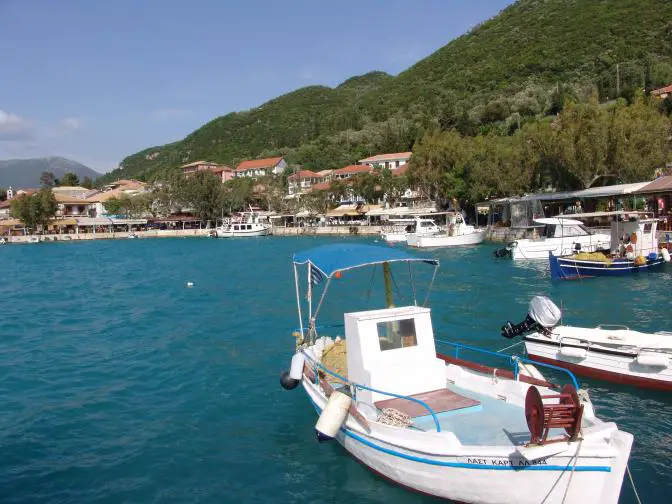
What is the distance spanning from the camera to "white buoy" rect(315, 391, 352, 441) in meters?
9.38

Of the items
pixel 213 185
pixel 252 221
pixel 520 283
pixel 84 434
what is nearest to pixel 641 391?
pixel 84 434

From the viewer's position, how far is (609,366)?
44.8ft

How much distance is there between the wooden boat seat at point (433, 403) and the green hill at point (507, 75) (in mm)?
88231

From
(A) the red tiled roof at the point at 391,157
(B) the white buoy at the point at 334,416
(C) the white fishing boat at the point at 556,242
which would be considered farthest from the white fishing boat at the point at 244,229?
(B) the white buoy at the point at 334,416

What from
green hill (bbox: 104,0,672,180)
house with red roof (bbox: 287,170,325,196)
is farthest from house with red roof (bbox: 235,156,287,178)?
house with red roof (bbox: 287,170,325,196)

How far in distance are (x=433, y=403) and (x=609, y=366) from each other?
6.54m

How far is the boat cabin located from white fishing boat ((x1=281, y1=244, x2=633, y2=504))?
19 millimetres

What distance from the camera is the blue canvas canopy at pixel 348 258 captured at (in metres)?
11.5

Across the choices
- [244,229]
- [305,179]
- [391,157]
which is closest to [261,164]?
[305,179]

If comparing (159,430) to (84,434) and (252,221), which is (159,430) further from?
(252,221)

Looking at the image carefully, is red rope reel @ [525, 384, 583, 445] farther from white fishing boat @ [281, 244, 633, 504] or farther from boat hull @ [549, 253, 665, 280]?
boat hull @ [549, 253, 665, 280]

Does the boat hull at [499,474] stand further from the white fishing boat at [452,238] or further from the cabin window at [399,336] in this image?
the white fishing boat at [452,238]

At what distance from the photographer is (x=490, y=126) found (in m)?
98.7

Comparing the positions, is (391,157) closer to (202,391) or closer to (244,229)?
(244,229)
